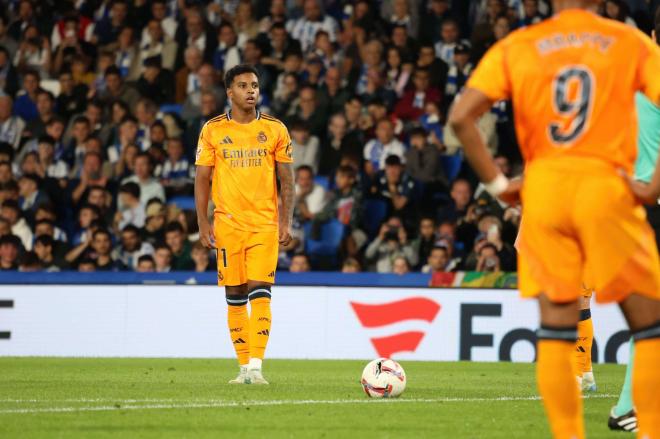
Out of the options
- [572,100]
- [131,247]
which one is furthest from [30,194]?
[572,100]

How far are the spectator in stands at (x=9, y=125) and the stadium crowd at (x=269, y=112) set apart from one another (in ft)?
0.08

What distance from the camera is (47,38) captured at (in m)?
21.8

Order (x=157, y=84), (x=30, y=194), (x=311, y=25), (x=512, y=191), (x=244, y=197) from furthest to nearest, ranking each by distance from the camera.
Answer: (x=157, y=84)
(x=311, y=25)
(x=30, y=194)
(x=244, y=197)
(x=512, y=191)

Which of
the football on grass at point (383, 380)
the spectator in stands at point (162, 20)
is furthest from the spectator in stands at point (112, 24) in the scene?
the football on grass at point (383, 380)

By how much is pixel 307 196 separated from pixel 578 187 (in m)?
12.5

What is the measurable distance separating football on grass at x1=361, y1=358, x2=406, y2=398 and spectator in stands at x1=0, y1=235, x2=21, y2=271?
9328 millimetres

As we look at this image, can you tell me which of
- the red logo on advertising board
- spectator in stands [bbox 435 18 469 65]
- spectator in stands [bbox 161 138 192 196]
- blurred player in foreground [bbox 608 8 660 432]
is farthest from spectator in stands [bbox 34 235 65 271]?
blurred player in foreground [bbox 608 8 660 432]

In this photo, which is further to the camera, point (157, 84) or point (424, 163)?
point (157, 84)

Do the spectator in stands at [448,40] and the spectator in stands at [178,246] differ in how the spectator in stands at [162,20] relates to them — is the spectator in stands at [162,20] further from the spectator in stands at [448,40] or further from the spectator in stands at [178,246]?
the spectator in stands at [178,246]

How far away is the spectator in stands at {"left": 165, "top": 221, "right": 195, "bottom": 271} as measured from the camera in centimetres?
1708

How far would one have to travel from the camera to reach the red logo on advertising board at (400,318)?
50.5ft

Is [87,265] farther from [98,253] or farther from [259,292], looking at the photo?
[259,292]

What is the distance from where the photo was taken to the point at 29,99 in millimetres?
20859

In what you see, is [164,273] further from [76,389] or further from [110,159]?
[76,389]
